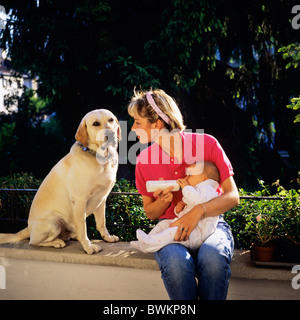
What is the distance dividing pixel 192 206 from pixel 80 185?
89cm

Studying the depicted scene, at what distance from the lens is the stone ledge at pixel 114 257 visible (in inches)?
95.3

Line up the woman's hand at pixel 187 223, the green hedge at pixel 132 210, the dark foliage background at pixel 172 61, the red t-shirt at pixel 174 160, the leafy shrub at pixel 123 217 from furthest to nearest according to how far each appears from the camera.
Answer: the dark foliage background at pixel 172 61 < the leafy shrub at pixel 123 217 < the green hedge at pixel 132 210 < the red t-shirt at pixel 174 160 < the woman's hand at pixel 187 223

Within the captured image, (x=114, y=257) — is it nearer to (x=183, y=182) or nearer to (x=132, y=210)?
(x=183, y=182)

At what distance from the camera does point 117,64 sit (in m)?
7.96

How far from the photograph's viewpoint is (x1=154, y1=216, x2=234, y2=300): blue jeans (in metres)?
2.05

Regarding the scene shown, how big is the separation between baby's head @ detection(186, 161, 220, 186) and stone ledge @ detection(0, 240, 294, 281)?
610mm

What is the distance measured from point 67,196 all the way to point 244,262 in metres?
1.40

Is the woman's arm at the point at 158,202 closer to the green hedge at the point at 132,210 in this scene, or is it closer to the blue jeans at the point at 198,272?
the blue jeans at the point at 198,272

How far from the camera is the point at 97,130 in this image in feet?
9.12

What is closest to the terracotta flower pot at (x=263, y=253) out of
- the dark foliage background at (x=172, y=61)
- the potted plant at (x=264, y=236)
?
the potted plant at (x=264, y=236)

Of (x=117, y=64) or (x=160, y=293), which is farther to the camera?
(x=117, y=64)

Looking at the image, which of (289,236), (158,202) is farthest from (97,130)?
(289,236)

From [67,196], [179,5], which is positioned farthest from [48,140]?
[67,196]
